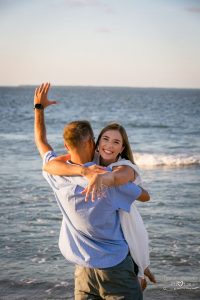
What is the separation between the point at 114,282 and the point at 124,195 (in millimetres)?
519

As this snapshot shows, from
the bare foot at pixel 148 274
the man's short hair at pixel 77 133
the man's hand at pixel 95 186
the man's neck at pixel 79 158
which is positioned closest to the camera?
the man's hand at pixel 95 186

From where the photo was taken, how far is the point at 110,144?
286 centimetres

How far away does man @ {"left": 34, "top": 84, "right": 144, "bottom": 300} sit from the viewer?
2748 millimetres

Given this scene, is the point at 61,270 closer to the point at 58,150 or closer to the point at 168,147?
the point at 58,150

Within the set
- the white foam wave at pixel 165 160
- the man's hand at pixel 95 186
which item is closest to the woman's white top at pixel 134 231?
the man's hand at pixel 95 186

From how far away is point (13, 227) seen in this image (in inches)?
313

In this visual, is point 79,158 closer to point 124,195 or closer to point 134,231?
point 124,195

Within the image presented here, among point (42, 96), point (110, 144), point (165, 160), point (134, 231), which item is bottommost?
point (165, 160)

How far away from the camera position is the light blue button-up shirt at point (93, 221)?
275 centimetres

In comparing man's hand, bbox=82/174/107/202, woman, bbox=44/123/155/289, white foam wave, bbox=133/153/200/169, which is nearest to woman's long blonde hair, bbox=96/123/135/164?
woman, bbox=44/123/155/289

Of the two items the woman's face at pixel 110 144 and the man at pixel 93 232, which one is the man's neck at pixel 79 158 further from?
the woman's face at pixel 110 144

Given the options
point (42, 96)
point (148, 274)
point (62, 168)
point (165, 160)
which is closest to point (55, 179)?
point (62, 168)

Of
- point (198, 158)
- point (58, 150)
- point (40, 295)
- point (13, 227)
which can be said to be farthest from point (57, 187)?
point (58, 150)

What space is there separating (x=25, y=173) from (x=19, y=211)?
4.26 meters
